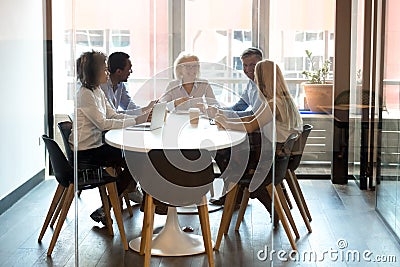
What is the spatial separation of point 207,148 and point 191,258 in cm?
64

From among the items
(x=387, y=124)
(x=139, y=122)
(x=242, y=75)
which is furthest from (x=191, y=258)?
(x=387, y=124)

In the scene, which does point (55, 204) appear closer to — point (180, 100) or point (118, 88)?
point (118, 88)

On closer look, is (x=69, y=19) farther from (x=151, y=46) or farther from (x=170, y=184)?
(x=170, y=184)

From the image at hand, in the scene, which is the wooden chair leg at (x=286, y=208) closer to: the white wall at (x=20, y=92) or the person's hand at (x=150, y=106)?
the person's hand at (x=150, y=106)

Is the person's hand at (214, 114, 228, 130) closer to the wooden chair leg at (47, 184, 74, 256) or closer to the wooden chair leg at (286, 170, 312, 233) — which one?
the wooden chair leg at (286, 170, 312, 233)

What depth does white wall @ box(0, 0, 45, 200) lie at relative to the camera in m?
4.10

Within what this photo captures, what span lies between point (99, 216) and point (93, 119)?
0.59m

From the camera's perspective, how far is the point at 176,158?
3.74 meters

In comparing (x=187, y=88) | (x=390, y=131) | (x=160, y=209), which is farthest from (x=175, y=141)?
(x=390, y=131)

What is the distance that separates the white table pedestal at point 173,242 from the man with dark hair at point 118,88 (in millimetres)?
651

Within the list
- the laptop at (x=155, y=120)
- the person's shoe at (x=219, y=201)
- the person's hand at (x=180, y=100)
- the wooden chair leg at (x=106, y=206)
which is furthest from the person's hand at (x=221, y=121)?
the wooden chair leg at (x=106, y=206)

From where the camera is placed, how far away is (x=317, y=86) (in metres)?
4.09

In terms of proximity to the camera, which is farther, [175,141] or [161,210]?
[161,210]

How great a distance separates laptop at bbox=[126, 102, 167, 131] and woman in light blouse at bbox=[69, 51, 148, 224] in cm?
Result: 4
